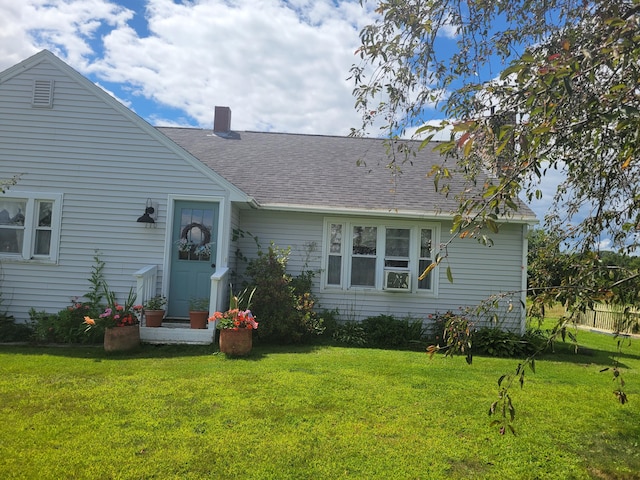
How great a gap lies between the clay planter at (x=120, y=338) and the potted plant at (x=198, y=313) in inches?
39.2

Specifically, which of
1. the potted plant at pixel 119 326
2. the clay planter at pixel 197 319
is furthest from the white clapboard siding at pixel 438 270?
the potted plant at pixel 119 326

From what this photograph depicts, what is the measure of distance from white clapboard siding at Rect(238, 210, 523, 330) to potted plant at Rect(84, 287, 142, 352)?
3.11m

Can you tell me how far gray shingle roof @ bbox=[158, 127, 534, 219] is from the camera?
10242mm

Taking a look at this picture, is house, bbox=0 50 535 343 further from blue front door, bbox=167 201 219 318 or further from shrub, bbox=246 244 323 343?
shrub, bbox=246 244 323 343

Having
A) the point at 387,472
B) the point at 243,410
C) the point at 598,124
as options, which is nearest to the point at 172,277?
the point at 243,410

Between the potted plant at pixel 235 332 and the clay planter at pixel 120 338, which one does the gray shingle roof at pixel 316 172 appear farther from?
the clay planter at pixel 120 338

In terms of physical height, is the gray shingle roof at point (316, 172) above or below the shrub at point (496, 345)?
above

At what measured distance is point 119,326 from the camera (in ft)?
24.4

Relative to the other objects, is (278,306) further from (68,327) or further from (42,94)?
(42,94)

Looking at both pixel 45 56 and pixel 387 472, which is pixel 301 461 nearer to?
pixel 387 472

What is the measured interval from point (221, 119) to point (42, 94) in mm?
6214

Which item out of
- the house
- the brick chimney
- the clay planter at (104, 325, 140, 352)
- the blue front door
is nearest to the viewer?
the clay planter at (104, 325, 140, 352)

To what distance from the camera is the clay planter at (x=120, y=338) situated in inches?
287

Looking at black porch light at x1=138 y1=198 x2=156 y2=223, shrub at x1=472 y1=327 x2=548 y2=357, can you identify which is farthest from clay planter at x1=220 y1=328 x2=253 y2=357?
shrub at x1=472 y1=327 x2=548 y2=357
